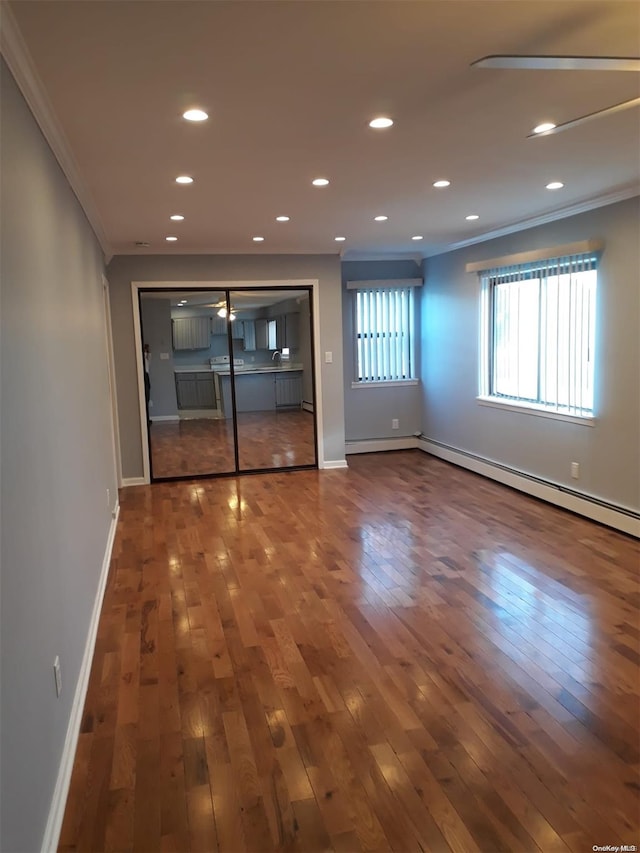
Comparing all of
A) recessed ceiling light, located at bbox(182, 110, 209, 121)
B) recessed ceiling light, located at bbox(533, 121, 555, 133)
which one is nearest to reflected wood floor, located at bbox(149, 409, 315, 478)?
recessed ceiling light, located at bbox(182, 110, 209, 121)

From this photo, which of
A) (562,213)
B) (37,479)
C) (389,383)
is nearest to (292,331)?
(389,383)

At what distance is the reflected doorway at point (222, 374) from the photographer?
6617mm

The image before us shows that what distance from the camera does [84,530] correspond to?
3102 millimetres

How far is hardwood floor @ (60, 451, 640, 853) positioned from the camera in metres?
1.92

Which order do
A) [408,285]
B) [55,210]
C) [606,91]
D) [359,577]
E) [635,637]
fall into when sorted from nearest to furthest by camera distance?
1. [606,91]
2. [55,210]
3. [635,637]
4. [359,577]
5. [408,285]

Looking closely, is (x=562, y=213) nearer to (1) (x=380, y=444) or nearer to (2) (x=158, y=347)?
(1) (x=380, y=444)

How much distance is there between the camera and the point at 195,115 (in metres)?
2.51

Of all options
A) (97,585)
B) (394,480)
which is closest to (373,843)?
(97,585)

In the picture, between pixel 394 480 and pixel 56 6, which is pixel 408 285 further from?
pixel 56 6

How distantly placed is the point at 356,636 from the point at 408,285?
5.37 m

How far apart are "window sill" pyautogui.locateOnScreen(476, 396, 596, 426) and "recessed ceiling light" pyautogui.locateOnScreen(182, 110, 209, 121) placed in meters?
3.63

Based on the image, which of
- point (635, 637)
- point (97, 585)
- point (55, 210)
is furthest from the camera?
point (97, 585)

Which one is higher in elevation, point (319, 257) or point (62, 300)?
point (319, 257)

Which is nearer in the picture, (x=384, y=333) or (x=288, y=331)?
(x=288, y=331)
